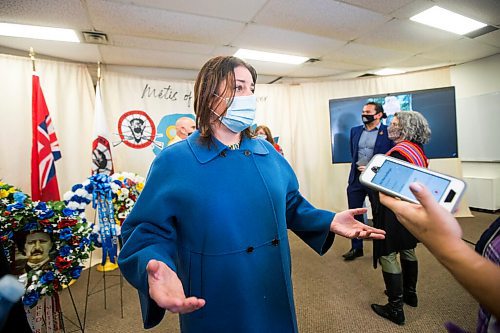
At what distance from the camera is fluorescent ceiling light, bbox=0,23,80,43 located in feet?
7.62

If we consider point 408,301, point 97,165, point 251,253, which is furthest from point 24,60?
point 408,301

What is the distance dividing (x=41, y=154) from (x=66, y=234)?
4.81 feet

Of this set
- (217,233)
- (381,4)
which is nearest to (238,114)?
(217,233)

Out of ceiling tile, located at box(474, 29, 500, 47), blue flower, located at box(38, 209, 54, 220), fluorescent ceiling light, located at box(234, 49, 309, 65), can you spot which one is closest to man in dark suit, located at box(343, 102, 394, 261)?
fluorescent ceiling light, located at box(234, 49, 309, 65)

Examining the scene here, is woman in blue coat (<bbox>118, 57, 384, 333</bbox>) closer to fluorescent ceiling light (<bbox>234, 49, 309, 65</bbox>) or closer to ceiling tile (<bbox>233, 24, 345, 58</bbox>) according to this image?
ceiling tile (<bbox>233, 24, 345, 58</bbox>)

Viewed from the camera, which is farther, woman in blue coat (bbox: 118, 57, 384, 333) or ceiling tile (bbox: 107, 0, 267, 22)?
ceiling tile (bbox: 107, 0, 267, 22)

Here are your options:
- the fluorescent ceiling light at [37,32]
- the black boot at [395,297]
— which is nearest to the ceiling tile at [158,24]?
the fluorescent ceiling light at [37,32]

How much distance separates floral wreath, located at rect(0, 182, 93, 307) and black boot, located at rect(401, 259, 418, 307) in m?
2.27

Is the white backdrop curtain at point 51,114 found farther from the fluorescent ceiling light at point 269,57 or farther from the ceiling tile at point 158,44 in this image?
the fluorescent ceiling light at point 269,57

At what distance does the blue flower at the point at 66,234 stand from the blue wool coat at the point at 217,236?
987 millimetres

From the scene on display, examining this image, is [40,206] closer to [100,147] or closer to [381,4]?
[100,147]

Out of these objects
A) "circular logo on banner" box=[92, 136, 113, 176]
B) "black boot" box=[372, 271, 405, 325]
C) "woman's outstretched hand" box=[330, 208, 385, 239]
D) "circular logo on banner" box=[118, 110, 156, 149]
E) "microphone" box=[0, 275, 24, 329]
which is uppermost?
"circular logo on banner" box=[118, 110, 156, 149]

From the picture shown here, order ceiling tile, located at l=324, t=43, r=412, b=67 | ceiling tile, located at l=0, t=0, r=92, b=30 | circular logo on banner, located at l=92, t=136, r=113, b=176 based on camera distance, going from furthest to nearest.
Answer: ceiling tile, located at l=324, t=43, r=412, b=67
circular logo on banner, located at l=92, t=136, r=113, b=176
ceiling tile, located at l=0, t=0, r=92, b=30

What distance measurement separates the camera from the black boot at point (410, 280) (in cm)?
198
